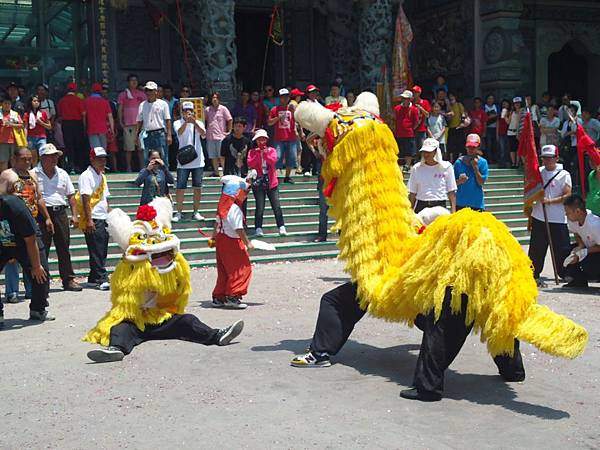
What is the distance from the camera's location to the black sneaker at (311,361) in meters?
5.93

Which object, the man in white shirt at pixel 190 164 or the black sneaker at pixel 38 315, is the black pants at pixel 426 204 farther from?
the black sneaker at pixel 38 315

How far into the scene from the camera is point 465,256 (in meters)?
5.18

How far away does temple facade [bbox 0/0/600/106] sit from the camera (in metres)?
18.2

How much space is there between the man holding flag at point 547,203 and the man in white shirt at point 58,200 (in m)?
5.50

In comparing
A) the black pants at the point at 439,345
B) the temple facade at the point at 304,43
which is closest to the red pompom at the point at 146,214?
the black pants at the point at 439,345

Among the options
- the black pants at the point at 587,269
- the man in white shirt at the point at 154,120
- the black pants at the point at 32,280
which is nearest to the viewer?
the black pants at the point at 32,280

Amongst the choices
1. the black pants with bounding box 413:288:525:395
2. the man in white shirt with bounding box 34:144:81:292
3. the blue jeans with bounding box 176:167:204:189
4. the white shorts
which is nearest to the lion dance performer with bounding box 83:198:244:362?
the black pants with bounding box 413:288:525:395

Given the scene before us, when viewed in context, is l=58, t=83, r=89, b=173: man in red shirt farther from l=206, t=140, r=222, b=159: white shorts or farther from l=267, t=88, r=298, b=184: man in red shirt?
l=267, t=88, r=298, b=184: man in red shirt

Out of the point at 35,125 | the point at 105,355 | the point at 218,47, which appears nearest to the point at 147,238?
the point at 105,355

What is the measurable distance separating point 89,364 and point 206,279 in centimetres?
433

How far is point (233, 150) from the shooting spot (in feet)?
44.2

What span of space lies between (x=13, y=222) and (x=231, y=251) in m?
2.23

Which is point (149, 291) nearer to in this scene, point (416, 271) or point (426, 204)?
point (416, 271)

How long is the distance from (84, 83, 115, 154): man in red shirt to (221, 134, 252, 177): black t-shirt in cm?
227
